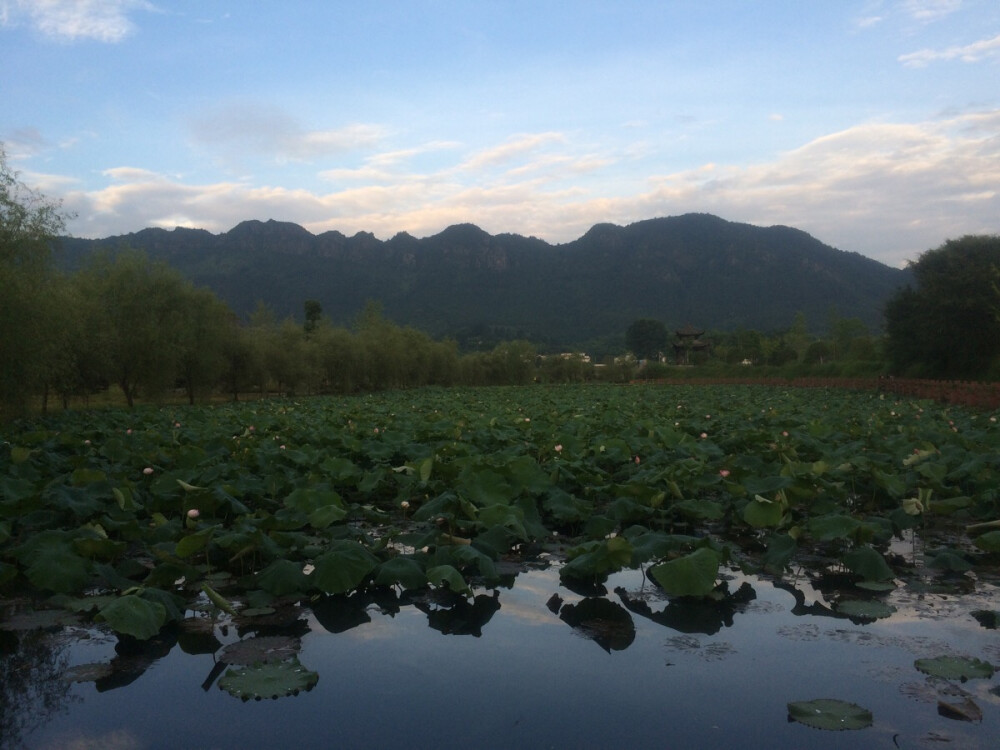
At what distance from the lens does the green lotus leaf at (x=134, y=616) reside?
12.3 feet

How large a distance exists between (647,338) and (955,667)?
101 metres

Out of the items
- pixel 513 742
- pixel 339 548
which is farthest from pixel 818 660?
pixel 339 548

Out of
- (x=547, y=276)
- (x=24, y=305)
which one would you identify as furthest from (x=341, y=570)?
(x=547, y=276)

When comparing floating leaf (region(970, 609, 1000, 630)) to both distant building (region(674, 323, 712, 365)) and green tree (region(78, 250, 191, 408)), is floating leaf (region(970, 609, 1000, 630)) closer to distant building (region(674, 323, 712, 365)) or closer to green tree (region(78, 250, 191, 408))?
green tree (region(78, 250, 191, 408))

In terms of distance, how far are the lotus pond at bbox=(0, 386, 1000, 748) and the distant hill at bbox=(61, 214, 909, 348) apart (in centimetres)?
9855

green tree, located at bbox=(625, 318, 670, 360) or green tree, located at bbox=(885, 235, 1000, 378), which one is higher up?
green tree, located at bbox=(885, 235, 1000, 378)

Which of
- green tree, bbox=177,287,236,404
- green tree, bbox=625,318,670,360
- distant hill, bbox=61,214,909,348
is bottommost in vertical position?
green tree, bbox=625,318,670,360

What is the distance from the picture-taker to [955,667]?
3.62 metres

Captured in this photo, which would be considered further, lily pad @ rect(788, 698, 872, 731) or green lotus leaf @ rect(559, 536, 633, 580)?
green lotus leaf @ rect(559, 536, 633, 580)

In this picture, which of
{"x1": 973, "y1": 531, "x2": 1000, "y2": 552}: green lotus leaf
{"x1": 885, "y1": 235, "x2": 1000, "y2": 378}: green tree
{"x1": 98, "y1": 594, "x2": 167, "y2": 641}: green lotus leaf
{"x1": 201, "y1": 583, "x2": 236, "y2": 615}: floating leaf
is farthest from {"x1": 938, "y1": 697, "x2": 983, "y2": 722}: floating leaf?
{"x1": 885, "y1": 235, "x2": 1000, "y2": 378}: green tree

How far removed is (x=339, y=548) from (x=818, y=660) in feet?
9.50

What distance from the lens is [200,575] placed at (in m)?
5.13

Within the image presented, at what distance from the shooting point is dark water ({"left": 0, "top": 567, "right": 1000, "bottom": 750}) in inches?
124

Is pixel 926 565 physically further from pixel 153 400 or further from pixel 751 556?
pixel 153 400
